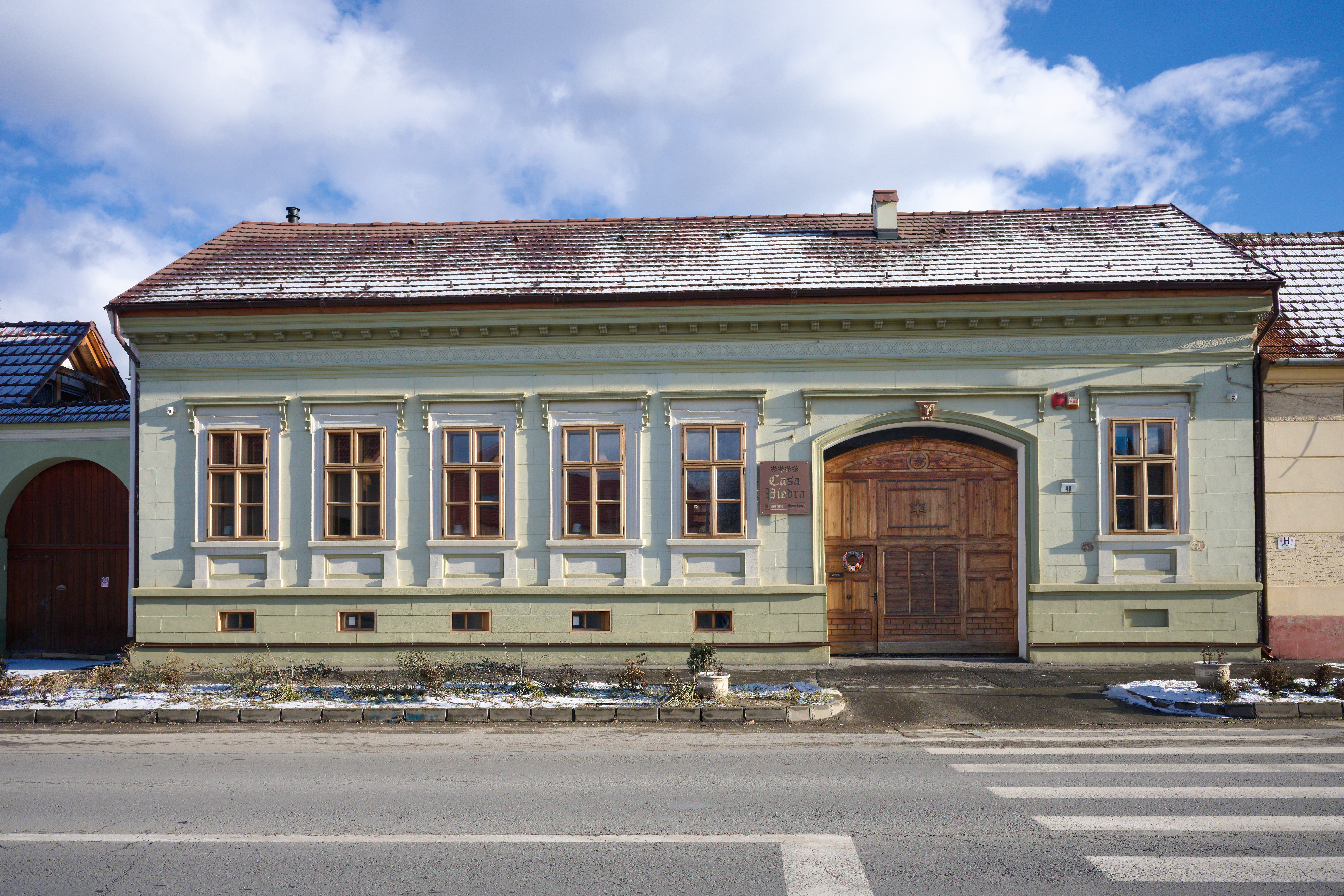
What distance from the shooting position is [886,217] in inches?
549

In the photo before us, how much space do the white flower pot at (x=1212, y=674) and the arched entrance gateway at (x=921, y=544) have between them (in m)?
2.79

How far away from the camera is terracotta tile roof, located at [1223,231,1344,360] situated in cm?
1236

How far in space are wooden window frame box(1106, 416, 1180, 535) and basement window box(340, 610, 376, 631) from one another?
37.5 feet

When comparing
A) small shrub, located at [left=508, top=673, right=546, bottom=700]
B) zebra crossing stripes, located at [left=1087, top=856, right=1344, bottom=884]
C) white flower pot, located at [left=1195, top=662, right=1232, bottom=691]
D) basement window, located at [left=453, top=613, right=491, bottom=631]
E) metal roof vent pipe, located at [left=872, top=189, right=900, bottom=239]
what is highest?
metal roof vent pipe, located at [left=872, top=189, right=900, bottom=239]

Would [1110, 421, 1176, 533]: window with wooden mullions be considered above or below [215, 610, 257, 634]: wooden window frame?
above

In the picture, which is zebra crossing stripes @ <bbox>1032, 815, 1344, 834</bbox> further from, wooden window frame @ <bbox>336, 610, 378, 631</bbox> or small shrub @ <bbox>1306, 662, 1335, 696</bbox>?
wooden window frame @ <bbox>336, 610, 378, 631</bbox>

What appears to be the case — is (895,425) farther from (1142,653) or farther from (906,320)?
(1142,653)

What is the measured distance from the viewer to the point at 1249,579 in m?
12.0

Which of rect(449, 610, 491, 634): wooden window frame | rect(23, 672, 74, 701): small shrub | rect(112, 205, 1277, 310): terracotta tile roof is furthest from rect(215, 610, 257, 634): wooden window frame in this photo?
rect(112, 205, 1277, 310): terracotta tile roof

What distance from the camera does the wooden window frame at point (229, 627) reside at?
12523 mm

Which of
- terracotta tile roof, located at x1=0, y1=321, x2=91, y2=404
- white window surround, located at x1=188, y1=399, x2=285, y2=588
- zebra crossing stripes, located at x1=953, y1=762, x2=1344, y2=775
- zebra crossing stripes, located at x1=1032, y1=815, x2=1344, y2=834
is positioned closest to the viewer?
zebra crossing stripes, located at x1=1032, y1=815, x2=1344, y2=834

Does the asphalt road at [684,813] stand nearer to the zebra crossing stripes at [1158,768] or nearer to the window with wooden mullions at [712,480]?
the zebra crossing stripes at [1158,768]

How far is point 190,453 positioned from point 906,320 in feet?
37.4

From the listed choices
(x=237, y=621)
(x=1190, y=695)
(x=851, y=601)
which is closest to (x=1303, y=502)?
(x=1190, y=695)
